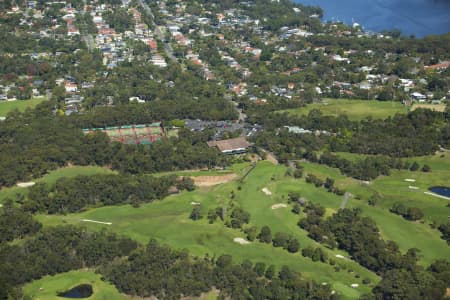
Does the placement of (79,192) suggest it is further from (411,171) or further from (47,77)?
(47,77)

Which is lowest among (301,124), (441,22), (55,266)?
(55,266)

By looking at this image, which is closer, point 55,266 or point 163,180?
point 55,266

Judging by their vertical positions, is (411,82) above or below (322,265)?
above

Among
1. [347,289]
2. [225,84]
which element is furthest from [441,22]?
[347,289]

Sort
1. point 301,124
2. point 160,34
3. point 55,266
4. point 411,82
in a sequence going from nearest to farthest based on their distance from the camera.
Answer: point 55,266 → point 301,124 → point 411,82 → point 160,34

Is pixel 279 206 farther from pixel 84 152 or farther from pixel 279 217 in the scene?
pixel 84 152

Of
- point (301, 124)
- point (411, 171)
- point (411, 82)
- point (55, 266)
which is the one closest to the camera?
point (55, 266)
